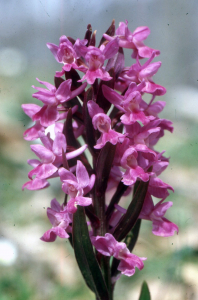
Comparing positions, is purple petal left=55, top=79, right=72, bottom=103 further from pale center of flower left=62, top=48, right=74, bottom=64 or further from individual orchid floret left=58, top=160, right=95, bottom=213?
individual orchid floret left=58, top=160, right=95, bottom=213

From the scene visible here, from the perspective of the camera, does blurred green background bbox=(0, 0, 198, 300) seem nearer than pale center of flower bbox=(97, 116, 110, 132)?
No

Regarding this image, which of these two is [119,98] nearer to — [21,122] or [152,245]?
[21,122]

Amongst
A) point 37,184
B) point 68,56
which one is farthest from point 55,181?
point 68,56

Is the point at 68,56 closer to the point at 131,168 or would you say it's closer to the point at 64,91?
the point at 64,91

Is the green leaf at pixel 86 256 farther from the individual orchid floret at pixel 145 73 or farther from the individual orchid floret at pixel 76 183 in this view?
the individual orchid floret at pixel 145 73

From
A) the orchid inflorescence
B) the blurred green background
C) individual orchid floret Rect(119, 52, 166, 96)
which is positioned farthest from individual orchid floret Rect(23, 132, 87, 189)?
the blurred green background

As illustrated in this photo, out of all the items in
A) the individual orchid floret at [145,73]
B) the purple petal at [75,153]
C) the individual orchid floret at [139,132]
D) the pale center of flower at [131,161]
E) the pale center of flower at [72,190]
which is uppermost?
the individual orchid floret at [145,73]

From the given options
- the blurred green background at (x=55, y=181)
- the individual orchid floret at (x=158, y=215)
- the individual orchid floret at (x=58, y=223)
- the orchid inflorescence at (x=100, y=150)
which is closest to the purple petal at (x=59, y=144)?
the orchid inflorescence at (x=100, y=150)
